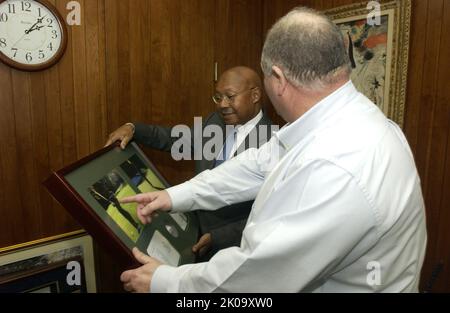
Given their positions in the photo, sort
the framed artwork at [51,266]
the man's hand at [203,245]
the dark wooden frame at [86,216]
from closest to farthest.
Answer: the dark wooden frame at [86,216] < the man's hand at [203,245] < the framed artwork at [51,266]

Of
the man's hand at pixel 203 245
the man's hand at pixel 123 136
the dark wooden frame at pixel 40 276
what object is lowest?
the dark wooden frame at pixel 40 276

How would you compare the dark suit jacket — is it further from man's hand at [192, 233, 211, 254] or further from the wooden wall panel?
the wooden wall panel

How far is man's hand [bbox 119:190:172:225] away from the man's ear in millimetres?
624

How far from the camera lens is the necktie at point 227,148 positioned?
6.41 ft

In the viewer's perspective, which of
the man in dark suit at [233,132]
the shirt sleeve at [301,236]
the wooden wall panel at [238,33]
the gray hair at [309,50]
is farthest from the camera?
the wooden wall panel at [238,33]

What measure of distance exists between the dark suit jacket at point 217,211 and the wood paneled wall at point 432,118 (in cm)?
88

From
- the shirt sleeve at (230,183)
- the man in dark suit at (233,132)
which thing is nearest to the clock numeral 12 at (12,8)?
the man in dark suit at (233,132)

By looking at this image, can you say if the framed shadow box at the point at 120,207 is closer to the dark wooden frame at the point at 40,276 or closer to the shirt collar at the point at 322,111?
the shirt collar at the point at 322,111

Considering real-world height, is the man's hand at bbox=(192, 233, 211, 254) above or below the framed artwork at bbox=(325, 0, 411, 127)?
below

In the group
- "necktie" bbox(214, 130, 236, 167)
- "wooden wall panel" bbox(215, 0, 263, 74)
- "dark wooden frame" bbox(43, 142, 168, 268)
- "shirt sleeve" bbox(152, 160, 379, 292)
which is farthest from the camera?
"wooden wall panel" bbox(215, 0, 263, 74)

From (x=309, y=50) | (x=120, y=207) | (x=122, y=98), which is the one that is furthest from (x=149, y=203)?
(x=122, y=98)

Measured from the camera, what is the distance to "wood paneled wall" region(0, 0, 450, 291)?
1.71m

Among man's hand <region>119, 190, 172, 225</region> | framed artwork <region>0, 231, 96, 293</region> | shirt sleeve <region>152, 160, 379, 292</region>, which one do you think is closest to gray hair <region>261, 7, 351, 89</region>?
shirt sleeve <region>152, 160, 379, 292</region>

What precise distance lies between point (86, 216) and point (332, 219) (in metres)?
0.68
